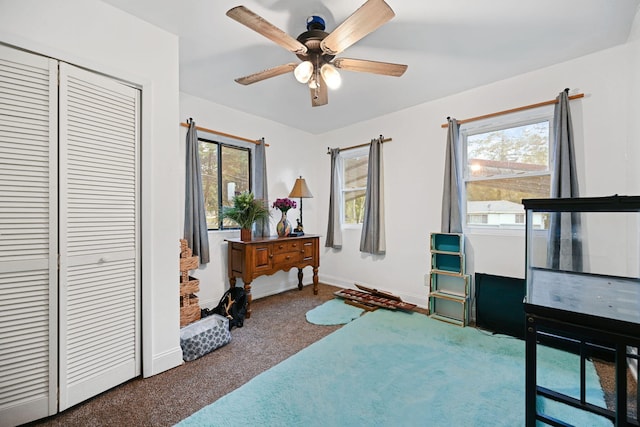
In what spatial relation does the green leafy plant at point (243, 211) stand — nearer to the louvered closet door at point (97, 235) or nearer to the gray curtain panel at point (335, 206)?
the louvered closet door at point (97, 235)

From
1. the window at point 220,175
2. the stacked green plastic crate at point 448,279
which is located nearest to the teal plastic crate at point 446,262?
the stacked green plastic crate at point 448,279

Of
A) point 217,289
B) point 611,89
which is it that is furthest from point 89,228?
point 611,89

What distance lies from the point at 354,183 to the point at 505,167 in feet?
6.33

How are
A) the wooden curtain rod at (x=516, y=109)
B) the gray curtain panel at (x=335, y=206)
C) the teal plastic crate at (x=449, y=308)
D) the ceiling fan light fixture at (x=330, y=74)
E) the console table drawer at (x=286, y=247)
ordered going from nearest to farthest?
the ceiling fan light fixture at (x=330, y=74)
the wooden curtain rod at (x=516, y=109)
the teal plastic crate at (x=449, y=308)
the console table drawer at (x=286, y=247)
the gray curtain panel at (x=335, y=206)

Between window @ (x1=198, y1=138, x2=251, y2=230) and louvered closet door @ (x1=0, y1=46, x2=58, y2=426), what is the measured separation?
1.64 m

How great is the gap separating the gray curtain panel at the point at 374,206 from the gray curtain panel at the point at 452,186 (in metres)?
0.83

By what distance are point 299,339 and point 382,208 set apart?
1.96 m

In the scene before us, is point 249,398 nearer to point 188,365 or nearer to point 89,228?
point 188,365

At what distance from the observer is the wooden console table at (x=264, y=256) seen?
2.93m

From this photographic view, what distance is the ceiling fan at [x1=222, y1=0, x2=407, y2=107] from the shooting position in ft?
4.42

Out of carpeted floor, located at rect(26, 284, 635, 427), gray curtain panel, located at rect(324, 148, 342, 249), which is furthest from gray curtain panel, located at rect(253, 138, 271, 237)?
carpeted floor, located at rect(26, 284, 635, 427)

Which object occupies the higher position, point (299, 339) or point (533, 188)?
point (533, 188)

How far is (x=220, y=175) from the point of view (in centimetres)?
335

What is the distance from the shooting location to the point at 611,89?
2139 millimetres
